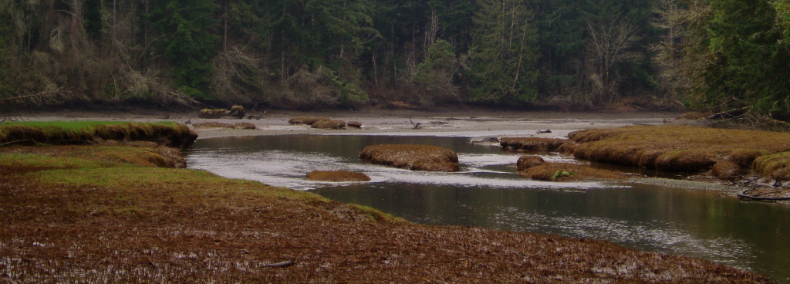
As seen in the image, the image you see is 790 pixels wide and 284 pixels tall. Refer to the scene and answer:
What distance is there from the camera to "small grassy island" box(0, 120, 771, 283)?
22.9 feet

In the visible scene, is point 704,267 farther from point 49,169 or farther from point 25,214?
point 49,169

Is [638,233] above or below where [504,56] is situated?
below

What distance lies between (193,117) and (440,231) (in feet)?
149

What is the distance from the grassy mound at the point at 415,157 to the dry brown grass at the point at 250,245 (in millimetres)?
11437

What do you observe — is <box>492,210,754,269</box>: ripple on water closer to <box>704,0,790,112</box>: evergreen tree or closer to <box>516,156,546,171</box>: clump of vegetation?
<box>516,156,546,171</box>: clump of vegetation

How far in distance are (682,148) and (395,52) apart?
198 feet

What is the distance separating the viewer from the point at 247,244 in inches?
333

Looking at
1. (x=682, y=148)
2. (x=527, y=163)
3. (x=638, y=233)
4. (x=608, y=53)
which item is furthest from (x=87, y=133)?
(x=608, y=53)

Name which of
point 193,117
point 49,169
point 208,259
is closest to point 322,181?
point 49,169

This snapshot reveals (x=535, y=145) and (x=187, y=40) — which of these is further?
(x=187, y=40)

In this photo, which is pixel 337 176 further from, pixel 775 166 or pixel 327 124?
pixel 327 124

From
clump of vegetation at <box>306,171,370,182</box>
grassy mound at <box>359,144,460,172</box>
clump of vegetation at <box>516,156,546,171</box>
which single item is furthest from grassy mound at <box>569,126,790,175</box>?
clump of vegetation at <box>306,171,370,182</box>

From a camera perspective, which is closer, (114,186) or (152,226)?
(152,226)

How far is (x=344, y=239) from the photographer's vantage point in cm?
915
